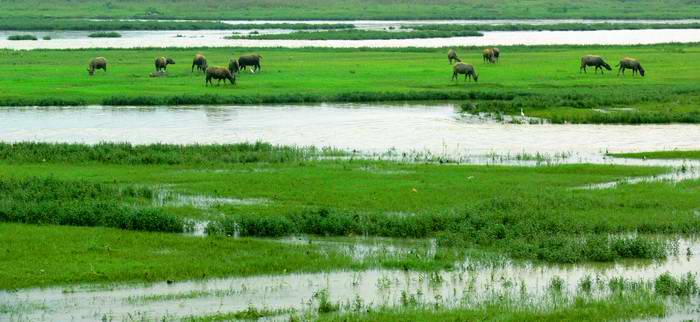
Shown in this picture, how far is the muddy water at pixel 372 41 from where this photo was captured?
6862cm

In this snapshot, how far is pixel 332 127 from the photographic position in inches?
1278

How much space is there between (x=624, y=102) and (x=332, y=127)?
10.5 metres

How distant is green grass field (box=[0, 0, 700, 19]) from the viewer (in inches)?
4412

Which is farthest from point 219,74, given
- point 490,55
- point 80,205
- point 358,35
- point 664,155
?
point 358,35

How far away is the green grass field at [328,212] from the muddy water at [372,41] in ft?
144

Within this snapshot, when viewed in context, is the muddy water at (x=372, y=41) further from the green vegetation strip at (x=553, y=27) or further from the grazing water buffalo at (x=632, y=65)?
the grazing water buffalo at (x=632, y=65)

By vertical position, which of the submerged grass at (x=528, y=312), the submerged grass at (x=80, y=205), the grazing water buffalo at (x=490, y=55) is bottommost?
the grazing water buffalo at (x=490, y=55)

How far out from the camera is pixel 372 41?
74.1 meters

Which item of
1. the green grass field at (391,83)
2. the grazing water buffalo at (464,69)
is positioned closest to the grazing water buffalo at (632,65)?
the green grass field at (391,83)

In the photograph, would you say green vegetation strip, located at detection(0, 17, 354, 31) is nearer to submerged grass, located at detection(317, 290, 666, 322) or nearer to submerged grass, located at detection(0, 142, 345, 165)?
submerged grass, located at detection(0, 142, 345, 165)

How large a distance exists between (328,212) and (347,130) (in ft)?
42.7

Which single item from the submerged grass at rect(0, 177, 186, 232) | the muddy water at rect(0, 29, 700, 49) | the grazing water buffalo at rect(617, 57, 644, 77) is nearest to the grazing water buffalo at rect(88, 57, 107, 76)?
the muddy water at rect(0, 29, 700, 49)

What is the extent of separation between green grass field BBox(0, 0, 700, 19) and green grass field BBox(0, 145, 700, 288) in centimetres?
8759

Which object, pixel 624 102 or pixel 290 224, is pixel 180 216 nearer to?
pixel 290 224
